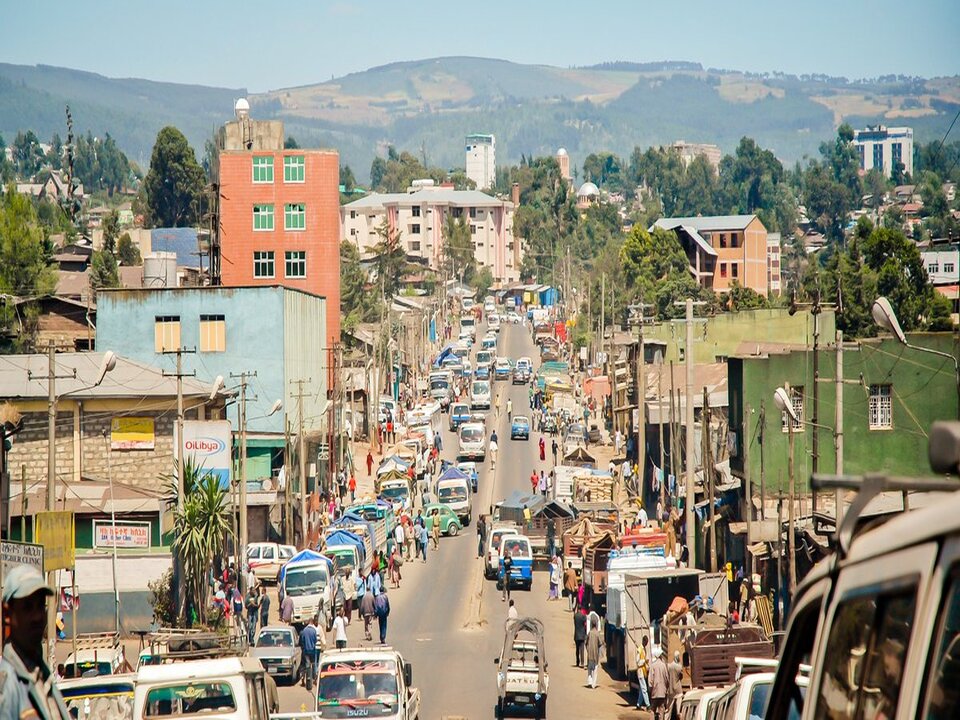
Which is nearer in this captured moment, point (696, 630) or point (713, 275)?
point (696, 630)

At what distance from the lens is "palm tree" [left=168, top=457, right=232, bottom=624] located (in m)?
40.3

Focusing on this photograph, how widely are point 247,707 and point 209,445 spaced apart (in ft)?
92.1

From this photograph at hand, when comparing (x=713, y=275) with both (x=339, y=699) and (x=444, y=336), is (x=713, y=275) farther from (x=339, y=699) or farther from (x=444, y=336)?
(x=339, y=699)

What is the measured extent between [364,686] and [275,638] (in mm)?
11154

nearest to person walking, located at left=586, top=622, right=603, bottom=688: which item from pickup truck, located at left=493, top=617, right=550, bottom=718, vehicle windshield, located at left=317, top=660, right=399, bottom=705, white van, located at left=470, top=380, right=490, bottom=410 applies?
pickup truck, located at left=493, top=617, right=550, bottom=718

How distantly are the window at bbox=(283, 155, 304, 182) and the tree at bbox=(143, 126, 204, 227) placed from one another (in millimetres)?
96856

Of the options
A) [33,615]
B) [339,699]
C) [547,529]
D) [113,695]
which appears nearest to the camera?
[33,615]

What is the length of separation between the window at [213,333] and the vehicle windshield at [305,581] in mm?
24878

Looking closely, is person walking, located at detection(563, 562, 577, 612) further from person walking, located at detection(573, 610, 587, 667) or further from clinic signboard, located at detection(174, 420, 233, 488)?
clinic signboard, located at detection(174, 420, 233, 488)

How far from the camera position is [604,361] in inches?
4454

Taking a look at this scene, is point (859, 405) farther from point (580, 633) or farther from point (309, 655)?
point (309, 655)

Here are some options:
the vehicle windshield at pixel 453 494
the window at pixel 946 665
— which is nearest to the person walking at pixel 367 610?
the vehicle windshield at pixel 453 494

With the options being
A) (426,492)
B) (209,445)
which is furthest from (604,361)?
(209,445)

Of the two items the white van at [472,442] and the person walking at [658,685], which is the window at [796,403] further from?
the white van at [472,442]
